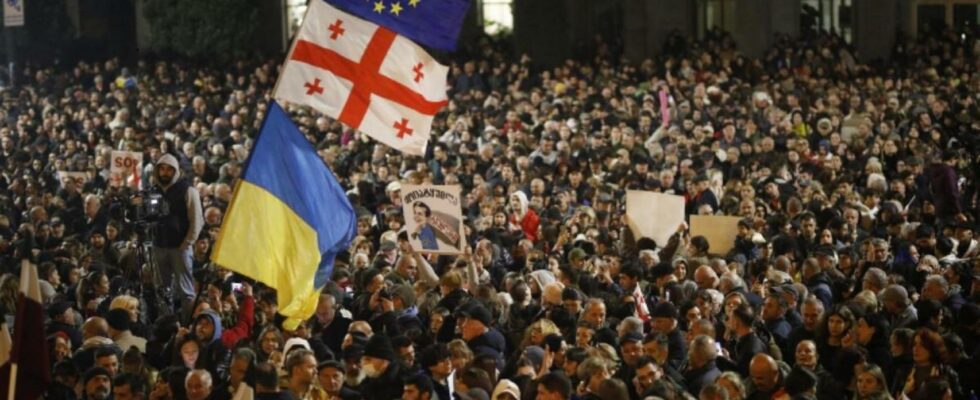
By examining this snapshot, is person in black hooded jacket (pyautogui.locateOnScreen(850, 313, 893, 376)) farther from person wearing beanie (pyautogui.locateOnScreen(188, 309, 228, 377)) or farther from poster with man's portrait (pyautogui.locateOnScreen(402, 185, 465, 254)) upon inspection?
poster with man's portrait (pyautogui.locateOnScreen(402, 185, 465, 254))

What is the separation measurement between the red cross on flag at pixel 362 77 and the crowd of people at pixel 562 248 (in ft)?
4.35

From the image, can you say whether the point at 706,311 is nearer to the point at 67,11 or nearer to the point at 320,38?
the point at 320,38

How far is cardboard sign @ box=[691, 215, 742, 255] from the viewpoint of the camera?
17.7 m

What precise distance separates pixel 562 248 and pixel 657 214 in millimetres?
945

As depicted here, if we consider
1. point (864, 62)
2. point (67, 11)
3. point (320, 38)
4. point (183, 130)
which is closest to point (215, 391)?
point (320, 38)

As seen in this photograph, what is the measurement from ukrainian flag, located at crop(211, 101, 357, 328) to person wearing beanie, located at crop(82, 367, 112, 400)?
0.94 meters

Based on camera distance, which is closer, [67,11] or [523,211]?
[523,211]

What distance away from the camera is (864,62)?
39.5 m

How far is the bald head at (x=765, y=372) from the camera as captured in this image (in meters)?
10.7

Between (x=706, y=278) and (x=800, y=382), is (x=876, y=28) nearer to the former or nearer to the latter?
(x=706, y=278)

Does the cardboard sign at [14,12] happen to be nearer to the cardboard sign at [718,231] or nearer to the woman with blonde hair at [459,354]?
the cardboard sign at [718,231]

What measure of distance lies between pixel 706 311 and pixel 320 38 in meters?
3.30

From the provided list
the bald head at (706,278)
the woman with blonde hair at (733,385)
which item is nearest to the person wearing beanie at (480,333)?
the woman with blonde hair at (733,385)

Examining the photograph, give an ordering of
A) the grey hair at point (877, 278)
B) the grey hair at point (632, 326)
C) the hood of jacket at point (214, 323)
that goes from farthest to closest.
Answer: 1. the grey hair at point (877, 278)
2. the hood of jacket at point (214, 323)
3. the grey hair at point (632, 326)
